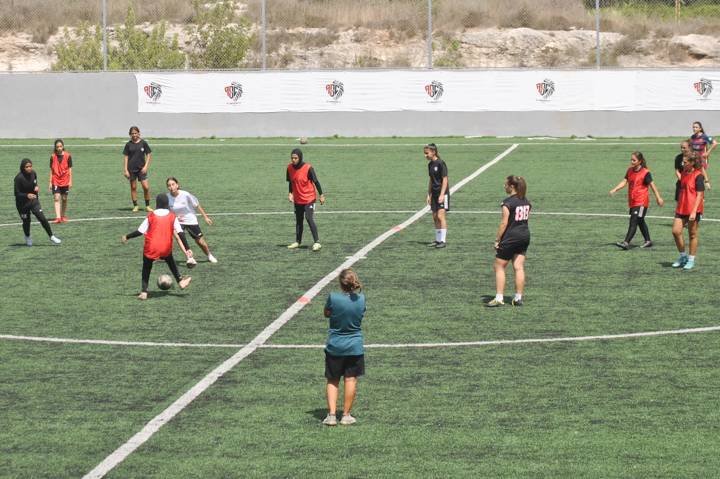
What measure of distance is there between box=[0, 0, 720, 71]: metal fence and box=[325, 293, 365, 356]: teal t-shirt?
43326 mm

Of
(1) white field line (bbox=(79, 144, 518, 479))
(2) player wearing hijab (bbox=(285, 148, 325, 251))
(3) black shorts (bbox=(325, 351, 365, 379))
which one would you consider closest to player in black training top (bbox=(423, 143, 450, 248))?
(1) white field line (bbox=(79, 144, 518, 479))

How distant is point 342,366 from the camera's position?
13.5m

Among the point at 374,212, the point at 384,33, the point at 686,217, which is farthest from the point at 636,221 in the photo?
the point at 384,33

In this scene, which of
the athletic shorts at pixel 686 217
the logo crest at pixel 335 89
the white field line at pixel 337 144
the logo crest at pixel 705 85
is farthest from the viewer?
the logo crest at pixel 335 89

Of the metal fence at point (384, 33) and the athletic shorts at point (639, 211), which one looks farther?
the metal fence at point (384, 33)

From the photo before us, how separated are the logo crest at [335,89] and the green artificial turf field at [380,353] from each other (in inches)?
828

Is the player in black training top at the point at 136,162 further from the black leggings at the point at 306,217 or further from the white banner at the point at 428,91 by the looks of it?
the white banner at the point at 428,91

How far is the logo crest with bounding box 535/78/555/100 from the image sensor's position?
173 ft

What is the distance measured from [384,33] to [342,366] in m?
48.3

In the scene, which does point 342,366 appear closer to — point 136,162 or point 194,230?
point 194,230

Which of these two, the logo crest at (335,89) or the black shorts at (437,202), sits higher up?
the logo crest at (335,89)

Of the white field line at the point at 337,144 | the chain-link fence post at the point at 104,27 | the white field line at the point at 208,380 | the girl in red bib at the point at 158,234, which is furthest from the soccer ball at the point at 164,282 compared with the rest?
the chain-link fence post at the point at 104,27

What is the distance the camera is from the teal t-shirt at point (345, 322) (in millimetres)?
13281

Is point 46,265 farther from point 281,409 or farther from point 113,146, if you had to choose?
point 113,146
